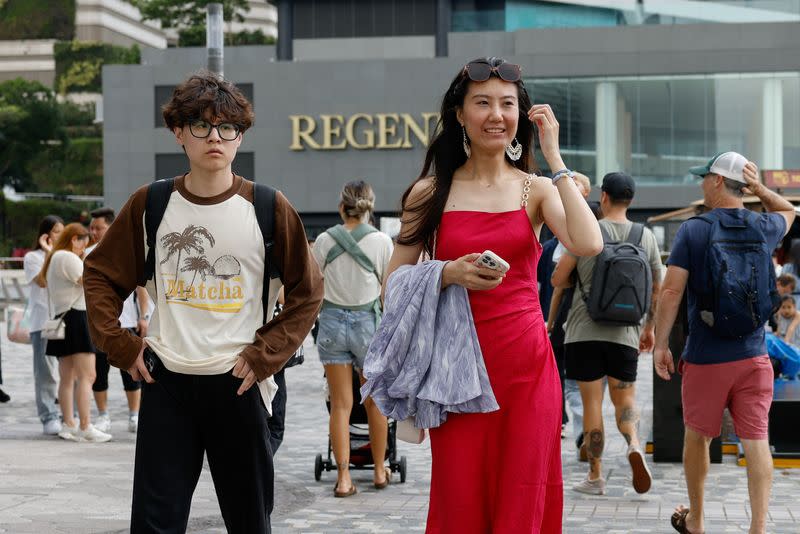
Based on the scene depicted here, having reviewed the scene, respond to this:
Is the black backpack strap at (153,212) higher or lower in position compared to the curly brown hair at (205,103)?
lower

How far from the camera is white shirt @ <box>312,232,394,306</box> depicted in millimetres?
8484

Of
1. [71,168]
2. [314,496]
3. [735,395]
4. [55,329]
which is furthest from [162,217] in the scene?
[71,168]

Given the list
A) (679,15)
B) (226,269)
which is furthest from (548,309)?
(679,15)

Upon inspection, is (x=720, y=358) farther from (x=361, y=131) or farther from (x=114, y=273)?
(x=361, y=131)

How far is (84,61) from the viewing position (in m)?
84.7

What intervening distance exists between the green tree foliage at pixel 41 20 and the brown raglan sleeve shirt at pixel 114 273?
92758 millimetres

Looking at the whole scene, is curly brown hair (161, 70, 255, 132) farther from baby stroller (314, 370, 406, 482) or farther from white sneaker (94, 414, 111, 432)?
white sneaker (94, 414, 111, 432)

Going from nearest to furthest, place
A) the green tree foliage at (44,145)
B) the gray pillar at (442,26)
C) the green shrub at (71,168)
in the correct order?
1. the gray pillar at (442,26)
2. the green tree foliage at (44,145)
3. the green shrub at (71,168)

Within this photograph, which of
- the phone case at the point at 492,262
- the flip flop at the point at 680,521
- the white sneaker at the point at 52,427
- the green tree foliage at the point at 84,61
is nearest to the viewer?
the phone case at the point at 492,262

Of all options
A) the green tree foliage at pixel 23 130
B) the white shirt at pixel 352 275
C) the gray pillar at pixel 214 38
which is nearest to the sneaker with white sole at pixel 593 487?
the white shirt at pixel 352 275

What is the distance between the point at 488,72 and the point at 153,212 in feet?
4.01

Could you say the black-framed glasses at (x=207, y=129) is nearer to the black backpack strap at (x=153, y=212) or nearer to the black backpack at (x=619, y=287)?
the black backpack strap at (x=153, y=212)

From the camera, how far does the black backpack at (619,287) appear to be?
26.4 ft

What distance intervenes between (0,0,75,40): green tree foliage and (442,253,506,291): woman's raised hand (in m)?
93.5
